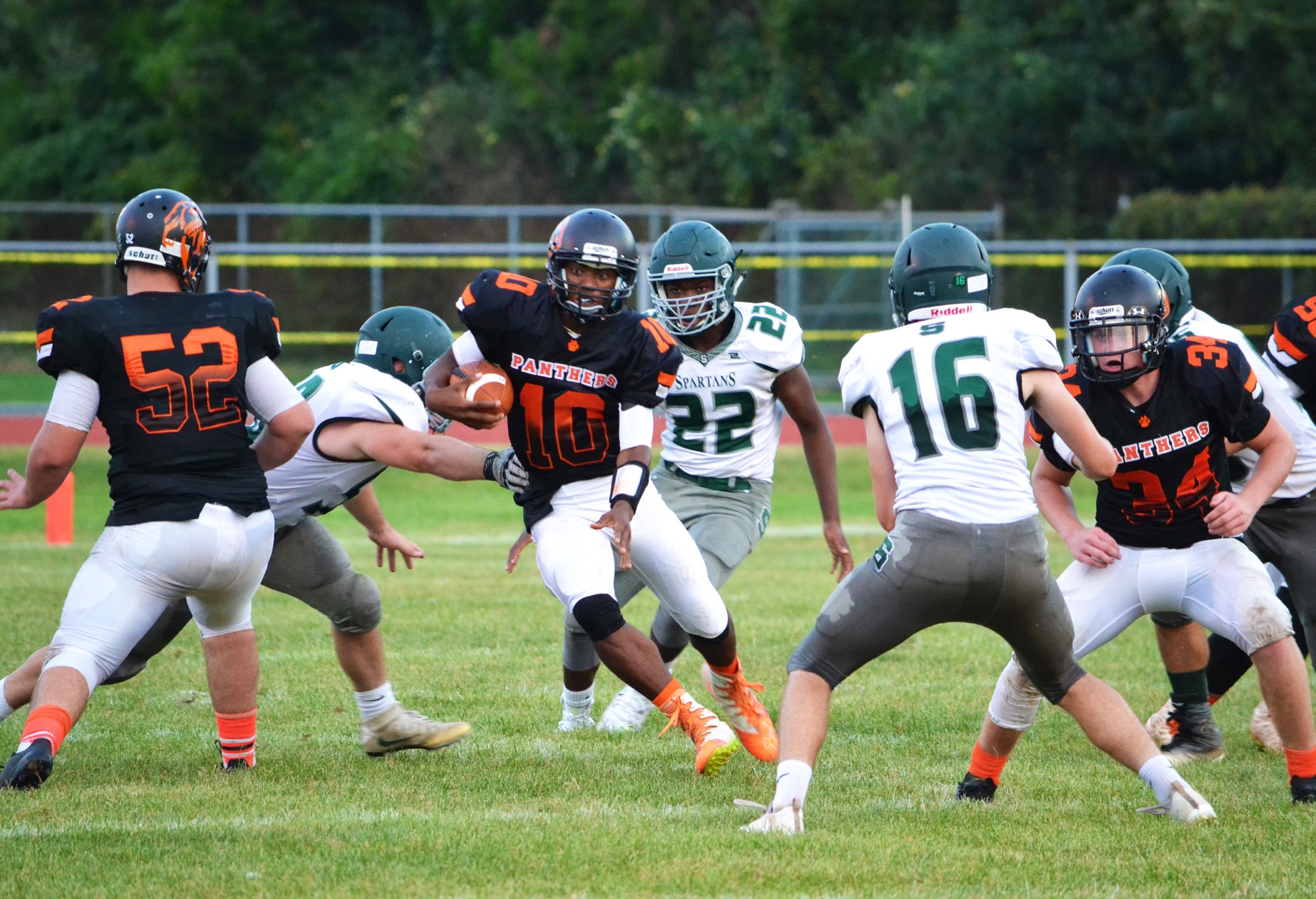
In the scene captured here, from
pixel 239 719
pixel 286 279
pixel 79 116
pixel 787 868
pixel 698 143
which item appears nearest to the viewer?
pixel 787 868

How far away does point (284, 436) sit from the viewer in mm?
4734

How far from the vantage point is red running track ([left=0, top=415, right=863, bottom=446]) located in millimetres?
16172

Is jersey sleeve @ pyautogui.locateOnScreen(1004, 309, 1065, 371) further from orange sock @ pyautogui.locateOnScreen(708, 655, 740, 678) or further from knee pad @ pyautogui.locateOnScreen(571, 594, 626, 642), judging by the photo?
orange sock @ pyautogui.locateOnScreen(708, 655, 740, 678)

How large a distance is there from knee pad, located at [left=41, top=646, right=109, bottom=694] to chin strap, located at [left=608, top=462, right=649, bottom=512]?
1591mm

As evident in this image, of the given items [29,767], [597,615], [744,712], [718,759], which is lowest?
[744,712]

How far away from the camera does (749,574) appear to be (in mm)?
10086

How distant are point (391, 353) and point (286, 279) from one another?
55.5 ft

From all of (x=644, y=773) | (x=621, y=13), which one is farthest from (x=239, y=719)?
(x=621, y=13)

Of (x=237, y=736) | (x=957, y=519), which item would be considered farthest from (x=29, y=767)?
(x=957, y=519)

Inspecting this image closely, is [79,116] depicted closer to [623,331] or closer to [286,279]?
[286,279]

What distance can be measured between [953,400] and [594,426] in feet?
4.30

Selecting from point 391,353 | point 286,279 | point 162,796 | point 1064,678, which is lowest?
point 286,279

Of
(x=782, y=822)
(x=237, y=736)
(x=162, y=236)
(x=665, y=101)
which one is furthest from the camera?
(x=665, y=101)

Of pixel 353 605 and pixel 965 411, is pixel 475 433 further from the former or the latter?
pixel 965 411
